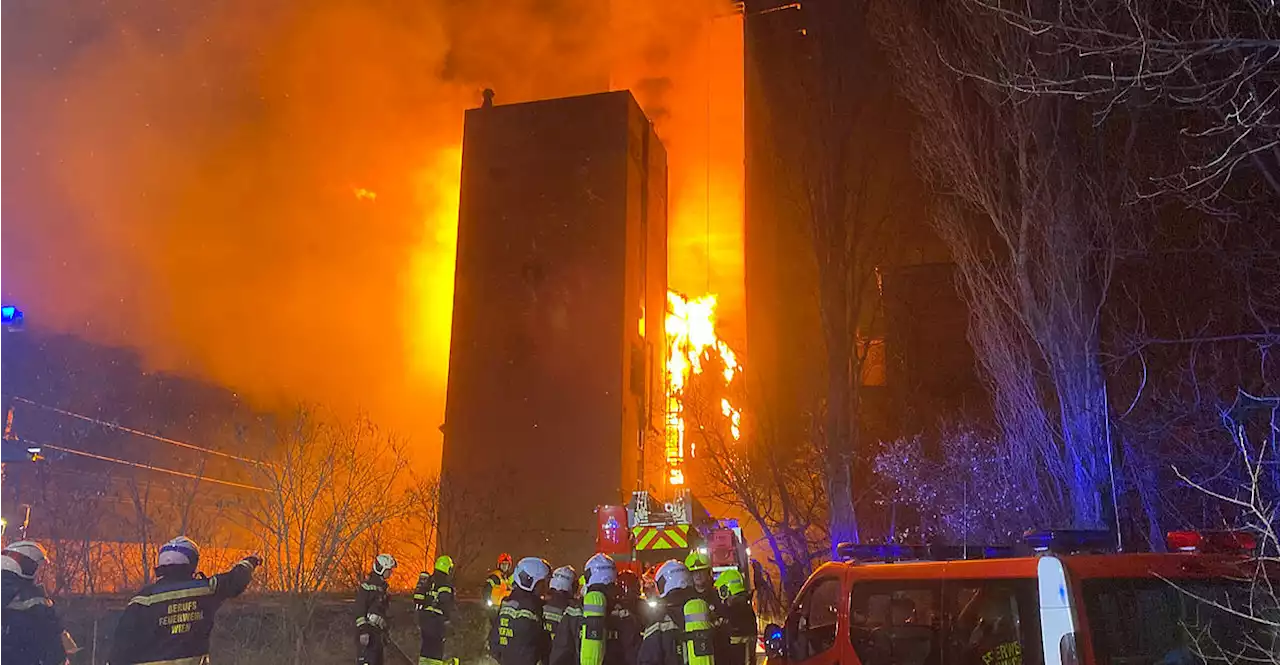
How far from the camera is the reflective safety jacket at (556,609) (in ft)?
23.0

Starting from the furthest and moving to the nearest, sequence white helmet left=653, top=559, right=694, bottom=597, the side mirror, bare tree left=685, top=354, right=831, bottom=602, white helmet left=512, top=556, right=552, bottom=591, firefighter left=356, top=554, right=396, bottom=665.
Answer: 1. bare tree left=685, top=354, right=831, bottom=602
2. firefighter left=356, top=554, right=396, bottom=665
3. white helmet left=512, top=556, right=552, bottom=591
4. white helmet left=653, top=559, right=694, bottom=597
5. the side mirror

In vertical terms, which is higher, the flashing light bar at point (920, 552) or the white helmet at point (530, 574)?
the flashing light bar at point (920, 552)

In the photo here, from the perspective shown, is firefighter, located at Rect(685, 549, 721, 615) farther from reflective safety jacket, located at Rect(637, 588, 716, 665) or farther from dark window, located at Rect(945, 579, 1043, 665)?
dark window, located at Rect(945, 579, 1043, 665)

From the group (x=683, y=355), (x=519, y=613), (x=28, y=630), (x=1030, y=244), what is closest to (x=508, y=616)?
(x=519, y=613)

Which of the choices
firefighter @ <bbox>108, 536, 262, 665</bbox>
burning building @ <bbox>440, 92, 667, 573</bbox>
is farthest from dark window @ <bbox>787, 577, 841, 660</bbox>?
burning building @ <bbox>440, 92, 667, 573</bbox>

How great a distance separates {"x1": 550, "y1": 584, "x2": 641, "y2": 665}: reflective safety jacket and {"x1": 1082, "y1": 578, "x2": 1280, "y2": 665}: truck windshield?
373 centimetres

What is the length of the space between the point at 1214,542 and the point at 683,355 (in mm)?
25247

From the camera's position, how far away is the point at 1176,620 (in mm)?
3758

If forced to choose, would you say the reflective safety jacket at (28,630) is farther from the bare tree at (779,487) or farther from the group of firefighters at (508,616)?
the bare tree at (779,487)

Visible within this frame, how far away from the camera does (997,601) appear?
4234 mm

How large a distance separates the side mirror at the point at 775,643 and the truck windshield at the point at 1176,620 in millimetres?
2841

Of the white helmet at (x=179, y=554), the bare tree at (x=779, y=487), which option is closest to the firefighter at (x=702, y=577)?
the white helmet at (x=179, y=554)

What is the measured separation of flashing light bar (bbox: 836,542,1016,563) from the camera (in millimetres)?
4891

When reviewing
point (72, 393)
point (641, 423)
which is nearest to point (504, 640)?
point (641, 423)
